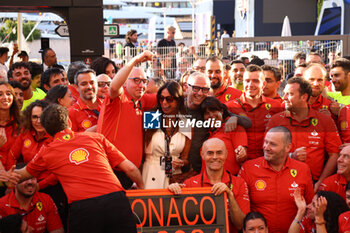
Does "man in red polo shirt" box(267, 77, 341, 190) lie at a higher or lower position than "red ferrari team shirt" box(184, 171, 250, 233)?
higher

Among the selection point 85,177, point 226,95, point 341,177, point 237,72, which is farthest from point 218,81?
point 85,177

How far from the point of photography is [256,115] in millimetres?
6340

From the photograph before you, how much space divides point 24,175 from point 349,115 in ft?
12.1

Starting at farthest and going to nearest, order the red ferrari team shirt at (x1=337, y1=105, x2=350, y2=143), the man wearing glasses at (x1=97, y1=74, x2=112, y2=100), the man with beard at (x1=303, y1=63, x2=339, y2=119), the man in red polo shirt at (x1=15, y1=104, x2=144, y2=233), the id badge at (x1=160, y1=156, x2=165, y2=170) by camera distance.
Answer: the man wearing glasses at (x1=97, y1=74, x2=112, y2=100), the man with beard at (x1=303, y1=63, x2=339, y2=119), the red ferrari team shirt at (x1=337, y1=105, x2=350, y2=143), the id badge at (x1=160, y1=156, x2=165, y2=170), the man in red polo shirt at (x1=15, y1=104, x2=144, y2=233)

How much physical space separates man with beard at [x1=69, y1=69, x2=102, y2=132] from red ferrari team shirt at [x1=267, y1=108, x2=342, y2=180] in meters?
2.04

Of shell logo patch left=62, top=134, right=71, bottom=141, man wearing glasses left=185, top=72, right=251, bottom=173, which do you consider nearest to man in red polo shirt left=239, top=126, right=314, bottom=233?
man wearing glasses left=185, top=72, right=251, bottom=173

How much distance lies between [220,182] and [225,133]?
670 mm

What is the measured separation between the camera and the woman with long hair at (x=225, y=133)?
229 inches

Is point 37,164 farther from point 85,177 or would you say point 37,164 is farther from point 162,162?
point 162,162

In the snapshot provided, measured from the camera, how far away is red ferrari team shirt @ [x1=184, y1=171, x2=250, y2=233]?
5.50m

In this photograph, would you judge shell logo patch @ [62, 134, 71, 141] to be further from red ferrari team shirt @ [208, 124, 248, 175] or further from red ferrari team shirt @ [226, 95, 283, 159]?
red ferrari team shirt @ [226, 95, 283, 159]

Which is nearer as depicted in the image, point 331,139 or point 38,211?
point 38,211

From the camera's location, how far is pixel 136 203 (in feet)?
17.8

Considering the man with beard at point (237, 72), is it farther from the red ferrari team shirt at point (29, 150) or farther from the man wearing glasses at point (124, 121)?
the red ferrari team shirt at point (29, 150)
